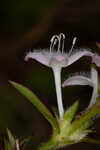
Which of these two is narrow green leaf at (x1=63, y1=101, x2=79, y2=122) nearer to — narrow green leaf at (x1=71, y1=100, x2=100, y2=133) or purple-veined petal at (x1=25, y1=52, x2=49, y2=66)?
narrow green leaf at (x1=71, y1=100, x2=100, y2=133)

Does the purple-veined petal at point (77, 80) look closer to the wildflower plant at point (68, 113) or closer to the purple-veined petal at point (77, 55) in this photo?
the wildflower plant at point (68, 113)

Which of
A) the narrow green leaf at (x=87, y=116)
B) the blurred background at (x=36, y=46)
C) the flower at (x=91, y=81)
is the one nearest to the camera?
the narrow green leaf at (x=87, y=116)

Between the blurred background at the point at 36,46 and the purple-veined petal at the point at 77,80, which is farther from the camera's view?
the blurred background at the point at 36,46

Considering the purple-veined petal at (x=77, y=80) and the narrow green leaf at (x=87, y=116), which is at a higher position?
the purple-veined petal at (x=77, y=80)

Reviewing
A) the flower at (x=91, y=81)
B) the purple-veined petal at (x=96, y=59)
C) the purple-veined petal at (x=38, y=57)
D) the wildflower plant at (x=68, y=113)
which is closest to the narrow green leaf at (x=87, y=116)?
the wildflower plant at (x=68, y=113)

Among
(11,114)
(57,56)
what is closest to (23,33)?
(11,114)

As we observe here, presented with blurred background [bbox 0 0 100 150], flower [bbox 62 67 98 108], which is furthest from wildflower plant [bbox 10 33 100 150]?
blurred background [bbox 0 0 100 150]

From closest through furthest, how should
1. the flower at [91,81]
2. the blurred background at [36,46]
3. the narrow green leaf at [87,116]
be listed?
the narrow green leaf at [87,116] → the flower at [91,81] → the blurred background at [36,46]

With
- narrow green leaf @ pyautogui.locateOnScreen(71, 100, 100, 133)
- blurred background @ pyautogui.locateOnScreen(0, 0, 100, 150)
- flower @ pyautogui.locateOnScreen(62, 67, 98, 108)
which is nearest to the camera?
narrow green leaf @ pyautogui.locateOnScreen(71, 100, 100, 133)

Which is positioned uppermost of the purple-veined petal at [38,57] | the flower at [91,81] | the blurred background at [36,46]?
the blurred background at [36,46]

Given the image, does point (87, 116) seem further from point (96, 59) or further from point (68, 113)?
point (96, 59)
